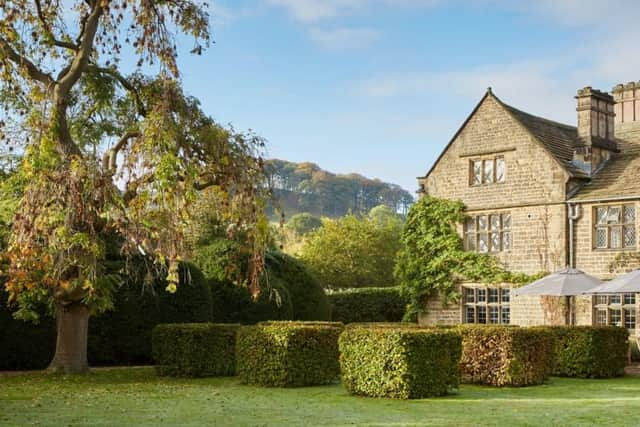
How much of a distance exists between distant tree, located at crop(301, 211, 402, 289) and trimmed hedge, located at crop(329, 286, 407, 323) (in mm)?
13156

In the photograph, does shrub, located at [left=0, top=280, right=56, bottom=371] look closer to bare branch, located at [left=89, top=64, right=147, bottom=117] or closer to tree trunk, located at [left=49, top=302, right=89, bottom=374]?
tree trunk, located at [left=49, top=302, right=89, bottom=374]

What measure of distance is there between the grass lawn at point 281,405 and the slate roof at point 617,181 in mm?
10251

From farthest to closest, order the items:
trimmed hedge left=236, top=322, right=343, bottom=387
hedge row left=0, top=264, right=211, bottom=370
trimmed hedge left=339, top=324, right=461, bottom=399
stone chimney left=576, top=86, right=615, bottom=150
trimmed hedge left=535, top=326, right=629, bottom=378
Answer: stone chimney left=576, top=86, right=615, bottom=150 < hedge row left=0, top=264, right=211, bottom=370 < trimmed hedge left=535, top=326, right=629, bottom=378 < trimmed hedge left=236, top=322, right=343, bottom=387 < trimmed hedge left=339, top=324, right=461, bottom=399

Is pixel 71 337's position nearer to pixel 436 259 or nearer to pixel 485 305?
pixel 436 259

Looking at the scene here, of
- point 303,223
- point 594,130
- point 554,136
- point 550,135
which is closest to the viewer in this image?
point 594,130

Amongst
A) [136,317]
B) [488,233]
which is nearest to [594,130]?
[488,233]

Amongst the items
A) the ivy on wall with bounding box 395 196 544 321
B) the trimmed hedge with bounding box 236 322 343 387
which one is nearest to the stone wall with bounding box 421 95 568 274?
the ivy on wall with bounding box 395 196 544 321

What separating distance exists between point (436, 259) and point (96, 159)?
59.1ft

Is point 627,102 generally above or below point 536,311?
above

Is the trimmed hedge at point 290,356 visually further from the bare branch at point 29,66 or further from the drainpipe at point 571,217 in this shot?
the drainpipe at point 571,217

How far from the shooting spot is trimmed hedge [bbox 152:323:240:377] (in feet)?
64.3

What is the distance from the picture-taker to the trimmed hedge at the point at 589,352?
20281 mm

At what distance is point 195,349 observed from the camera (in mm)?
19609

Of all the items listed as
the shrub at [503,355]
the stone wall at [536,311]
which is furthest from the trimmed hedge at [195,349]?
the stone wall at [536,311]
